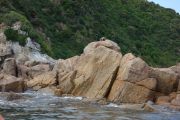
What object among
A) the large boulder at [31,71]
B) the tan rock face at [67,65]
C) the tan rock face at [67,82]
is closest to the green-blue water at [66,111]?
the tan rock face at [67,82]

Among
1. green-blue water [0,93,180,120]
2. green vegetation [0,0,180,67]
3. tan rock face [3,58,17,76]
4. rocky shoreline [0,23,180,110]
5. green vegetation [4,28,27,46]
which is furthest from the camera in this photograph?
green vegetation [0,0,180,67]

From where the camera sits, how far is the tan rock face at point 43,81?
4122 cm

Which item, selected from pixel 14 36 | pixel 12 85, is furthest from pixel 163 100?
pixel 14 36

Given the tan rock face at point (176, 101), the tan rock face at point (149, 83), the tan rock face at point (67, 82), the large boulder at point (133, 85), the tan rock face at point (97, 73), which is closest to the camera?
the tan rock face at point (176, 101)

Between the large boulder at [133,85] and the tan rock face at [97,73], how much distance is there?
75 cm

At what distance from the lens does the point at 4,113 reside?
2672 cm

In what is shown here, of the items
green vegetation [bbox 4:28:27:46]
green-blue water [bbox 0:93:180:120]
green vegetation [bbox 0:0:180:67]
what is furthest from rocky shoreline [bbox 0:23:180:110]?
green vegetation [bbox 0:0:180:67]

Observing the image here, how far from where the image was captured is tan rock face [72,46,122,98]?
37.2 m

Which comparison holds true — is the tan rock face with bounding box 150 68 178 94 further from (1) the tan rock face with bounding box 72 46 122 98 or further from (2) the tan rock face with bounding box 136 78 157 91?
(1) the tan rock face with bounding box 72 46 122 98

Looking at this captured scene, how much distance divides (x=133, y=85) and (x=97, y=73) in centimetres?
367

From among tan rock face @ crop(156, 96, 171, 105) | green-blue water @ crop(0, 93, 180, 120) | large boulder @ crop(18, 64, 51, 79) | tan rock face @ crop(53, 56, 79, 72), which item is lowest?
green-blue water @ crop(0, 93, 180, 120)

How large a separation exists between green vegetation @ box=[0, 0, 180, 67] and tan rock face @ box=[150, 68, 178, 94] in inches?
1094

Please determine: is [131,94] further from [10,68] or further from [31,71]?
[10,68]

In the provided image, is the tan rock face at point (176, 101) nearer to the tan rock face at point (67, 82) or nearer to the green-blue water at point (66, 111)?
the green-blue water at point (66, 111)
